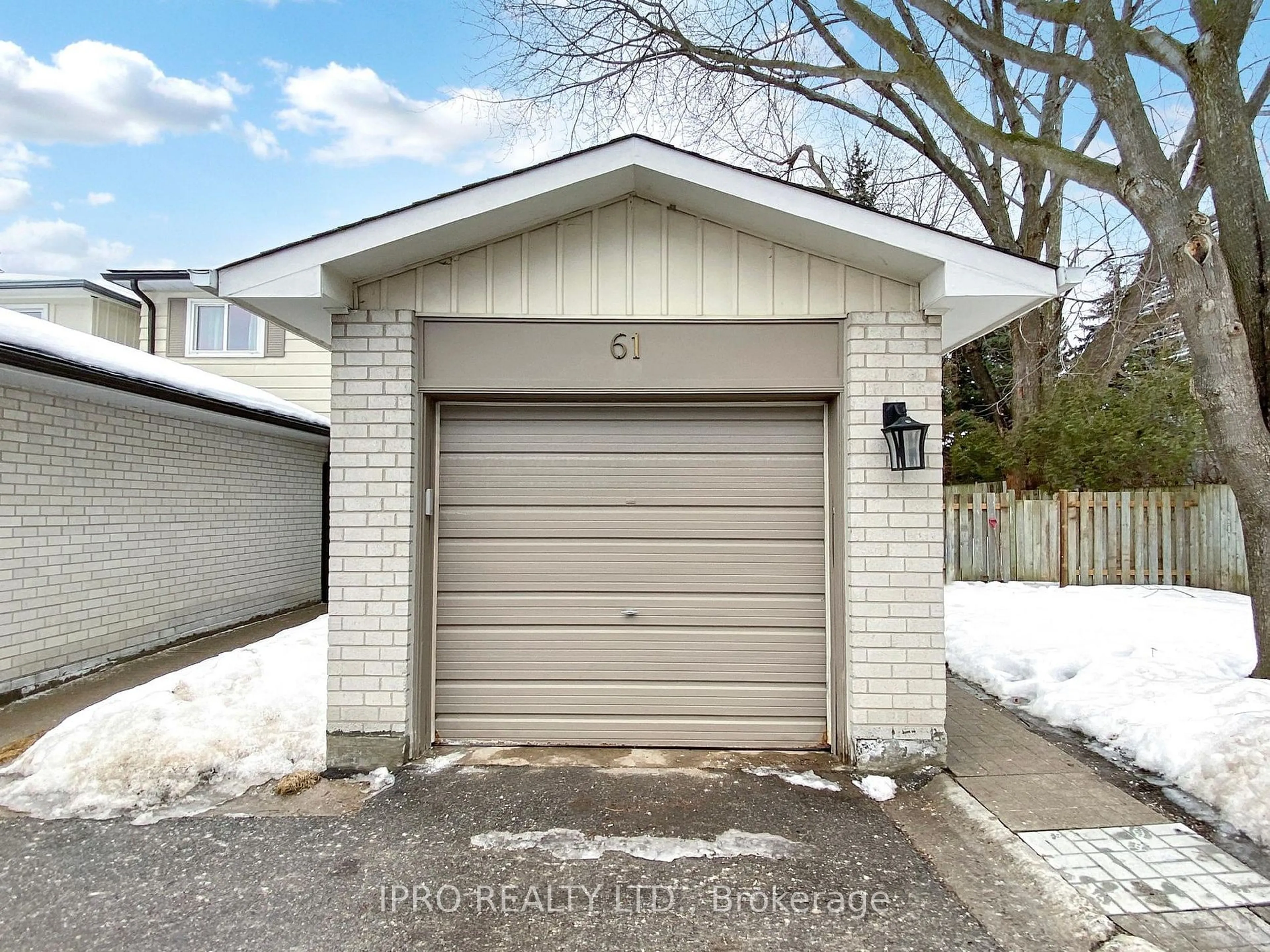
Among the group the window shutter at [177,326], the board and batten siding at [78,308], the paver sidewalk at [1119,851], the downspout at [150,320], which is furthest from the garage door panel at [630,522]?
the board and batten siding at [78,308]

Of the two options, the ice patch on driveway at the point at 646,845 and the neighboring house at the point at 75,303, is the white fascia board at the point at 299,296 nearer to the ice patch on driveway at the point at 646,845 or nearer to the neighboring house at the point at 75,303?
the ice patch on driveway at the point at 646,845

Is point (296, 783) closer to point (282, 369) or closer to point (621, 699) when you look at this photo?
point (621, 699)

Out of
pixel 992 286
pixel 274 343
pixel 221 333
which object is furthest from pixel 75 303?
pixel 992 286

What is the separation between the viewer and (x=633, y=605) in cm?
388

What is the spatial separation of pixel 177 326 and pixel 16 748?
8330mm

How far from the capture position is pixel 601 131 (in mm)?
8148

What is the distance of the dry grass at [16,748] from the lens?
371 cm

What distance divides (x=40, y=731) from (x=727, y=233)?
17.7ft

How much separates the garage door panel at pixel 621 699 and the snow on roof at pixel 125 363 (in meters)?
3.95

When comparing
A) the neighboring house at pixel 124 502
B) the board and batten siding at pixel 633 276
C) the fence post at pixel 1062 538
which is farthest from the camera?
the fence post at pixel 1062 538

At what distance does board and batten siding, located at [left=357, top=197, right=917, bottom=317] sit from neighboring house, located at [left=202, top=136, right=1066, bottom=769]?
14 millimetres

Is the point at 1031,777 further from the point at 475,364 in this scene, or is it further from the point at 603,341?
the point at 475,364

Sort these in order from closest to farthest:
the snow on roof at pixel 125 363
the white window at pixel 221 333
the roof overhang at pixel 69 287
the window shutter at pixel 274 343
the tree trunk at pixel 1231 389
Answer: the tree trunk at pixel 1231 389, the snow on roof at pixel 125 363, the window shutter at pixel 274 343, the white window at pixel 221 333, the roof overhang at pixel 69 287

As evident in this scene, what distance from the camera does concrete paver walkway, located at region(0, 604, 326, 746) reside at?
171 inches
